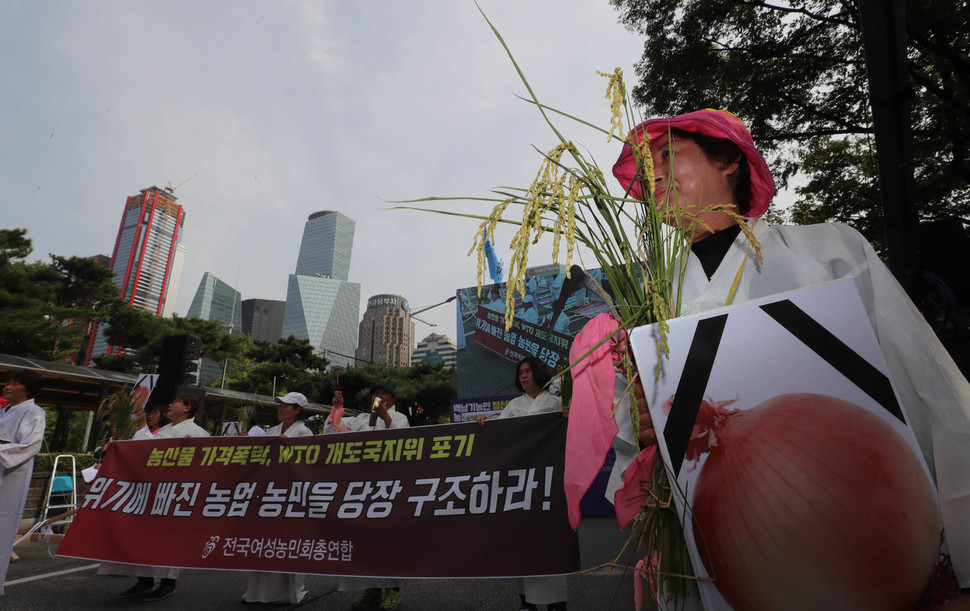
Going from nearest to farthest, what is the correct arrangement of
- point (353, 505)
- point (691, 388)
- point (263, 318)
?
point (691, 388)
point (353, 505)
point (263, 318)

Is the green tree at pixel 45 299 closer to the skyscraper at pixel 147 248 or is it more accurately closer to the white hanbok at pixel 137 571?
the white hanbok at pixel 137 571

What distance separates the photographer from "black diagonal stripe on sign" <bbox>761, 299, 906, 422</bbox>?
88 cm

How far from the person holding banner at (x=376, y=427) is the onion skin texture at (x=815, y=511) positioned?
343 centimetres

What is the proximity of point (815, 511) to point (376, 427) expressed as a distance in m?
5.59

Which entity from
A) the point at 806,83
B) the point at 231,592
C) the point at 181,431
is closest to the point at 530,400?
the point at 231,592

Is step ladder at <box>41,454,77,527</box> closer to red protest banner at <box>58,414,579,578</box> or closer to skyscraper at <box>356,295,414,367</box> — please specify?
red protest banner at <box>58,414,579,578</box>

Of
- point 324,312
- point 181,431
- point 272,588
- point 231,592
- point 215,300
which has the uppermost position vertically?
point 215,300

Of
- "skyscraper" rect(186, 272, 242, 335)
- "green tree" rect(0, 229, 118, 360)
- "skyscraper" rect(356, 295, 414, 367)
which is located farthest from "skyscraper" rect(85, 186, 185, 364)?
"green tree" rect(0, 229, 118, 360)

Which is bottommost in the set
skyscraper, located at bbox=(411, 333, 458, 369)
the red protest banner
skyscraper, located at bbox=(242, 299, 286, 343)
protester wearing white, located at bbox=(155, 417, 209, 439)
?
the red protest banner

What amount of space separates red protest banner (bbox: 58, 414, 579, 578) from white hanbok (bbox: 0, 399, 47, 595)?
1.40 feet

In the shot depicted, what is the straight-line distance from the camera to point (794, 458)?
89 cm

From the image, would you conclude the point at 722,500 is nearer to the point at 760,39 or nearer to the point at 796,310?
the point at 796,310

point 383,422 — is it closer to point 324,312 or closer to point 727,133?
point 727,133

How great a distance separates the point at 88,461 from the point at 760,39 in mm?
14122
